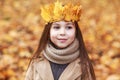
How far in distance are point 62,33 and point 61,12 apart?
0.48 ft

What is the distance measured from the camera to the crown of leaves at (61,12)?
375 centimetres

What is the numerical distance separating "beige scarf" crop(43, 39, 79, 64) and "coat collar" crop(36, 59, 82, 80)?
1.6 inches

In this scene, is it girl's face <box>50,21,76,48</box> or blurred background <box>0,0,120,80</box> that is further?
blurred background <box>0,0,120,80</box>

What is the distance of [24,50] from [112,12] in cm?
144

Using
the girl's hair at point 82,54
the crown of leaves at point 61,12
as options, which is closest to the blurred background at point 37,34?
the girl's hair at point 82,54

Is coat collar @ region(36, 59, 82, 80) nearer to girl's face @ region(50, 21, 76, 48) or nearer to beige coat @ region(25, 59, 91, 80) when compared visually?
beige coat @ region(25, 59, 91, 80)

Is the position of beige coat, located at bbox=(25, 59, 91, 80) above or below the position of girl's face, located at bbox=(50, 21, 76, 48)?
below

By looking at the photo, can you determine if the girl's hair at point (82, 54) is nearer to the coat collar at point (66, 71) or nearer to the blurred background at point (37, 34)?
the coat collar at point (66, 71)

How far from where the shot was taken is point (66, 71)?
12.3ft

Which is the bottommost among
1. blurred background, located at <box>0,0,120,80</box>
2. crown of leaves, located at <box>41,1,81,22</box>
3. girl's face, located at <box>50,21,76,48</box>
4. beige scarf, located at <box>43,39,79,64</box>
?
blurred background, located at <box>0,0,120,80</box>

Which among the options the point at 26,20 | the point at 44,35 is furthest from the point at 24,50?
the point at 44,35

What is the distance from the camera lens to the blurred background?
610cm

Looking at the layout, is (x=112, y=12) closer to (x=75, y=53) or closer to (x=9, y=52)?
(x=9, y=52)

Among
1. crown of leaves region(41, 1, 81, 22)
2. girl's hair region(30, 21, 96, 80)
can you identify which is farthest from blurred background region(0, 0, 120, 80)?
crown of leaves region(41, 1, 81, 22)
